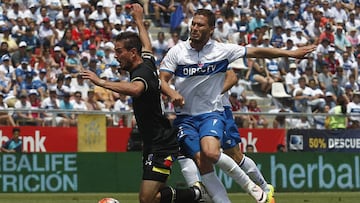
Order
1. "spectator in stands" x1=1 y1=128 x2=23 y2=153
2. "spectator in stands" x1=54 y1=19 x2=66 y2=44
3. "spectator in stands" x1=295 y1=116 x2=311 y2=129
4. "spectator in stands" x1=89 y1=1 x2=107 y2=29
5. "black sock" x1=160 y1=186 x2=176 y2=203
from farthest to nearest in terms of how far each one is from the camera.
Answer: "spectator in stands" x1=89 y1=1 x2=107 y2=29 → "spectator in stands" x1=54 y1=19 x2=66 y2=44 → "spectator in stands" x1=295 y1=116 x2=311 y2=129 → "spectator in stands" x1=1 y1=128 x2=23 y2=153 → "black sock" x1=160 y1=186 x2=176 y2=203

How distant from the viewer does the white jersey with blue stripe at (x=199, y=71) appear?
14.2 metres

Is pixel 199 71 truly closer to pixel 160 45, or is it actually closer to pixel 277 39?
pixel 160 45

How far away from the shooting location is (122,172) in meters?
24.4

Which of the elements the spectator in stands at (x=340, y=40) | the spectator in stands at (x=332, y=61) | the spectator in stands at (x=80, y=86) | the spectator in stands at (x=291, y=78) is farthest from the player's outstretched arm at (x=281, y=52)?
the spectator in stands at (x=340, y=40)

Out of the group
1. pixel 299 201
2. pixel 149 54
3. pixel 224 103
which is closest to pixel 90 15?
pixel 299 201

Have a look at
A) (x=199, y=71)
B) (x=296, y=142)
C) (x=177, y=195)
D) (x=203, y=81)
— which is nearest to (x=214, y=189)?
(x=177, y=195)

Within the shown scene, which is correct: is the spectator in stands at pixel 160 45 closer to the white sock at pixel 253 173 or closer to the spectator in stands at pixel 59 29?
the spectator in stands at pixel 59 29

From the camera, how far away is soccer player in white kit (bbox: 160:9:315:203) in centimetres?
1389

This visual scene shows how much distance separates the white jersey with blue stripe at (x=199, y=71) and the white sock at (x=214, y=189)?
1.05m

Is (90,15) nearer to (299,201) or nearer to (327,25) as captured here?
(327,25)

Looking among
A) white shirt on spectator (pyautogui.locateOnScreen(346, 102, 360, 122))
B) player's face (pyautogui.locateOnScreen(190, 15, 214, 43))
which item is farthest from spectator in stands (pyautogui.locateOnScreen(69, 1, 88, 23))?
player's face (pyautogui.locateOnScreen(190, 15, 214, 43))

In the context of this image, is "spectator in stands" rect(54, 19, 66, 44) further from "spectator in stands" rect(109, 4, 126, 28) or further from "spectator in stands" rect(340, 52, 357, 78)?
"spectator in stands" rect(340, 52, 357, 78)

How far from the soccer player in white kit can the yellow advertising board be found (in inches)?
386

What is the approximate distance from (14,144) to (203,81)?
34.5 feet
